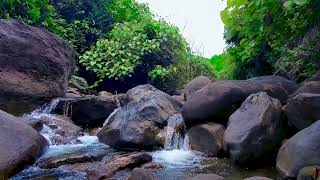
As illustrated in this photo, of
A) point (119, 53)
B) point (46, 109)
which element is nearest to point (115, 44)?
point (119, 53)

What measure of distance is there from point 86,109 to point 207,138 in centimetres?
456

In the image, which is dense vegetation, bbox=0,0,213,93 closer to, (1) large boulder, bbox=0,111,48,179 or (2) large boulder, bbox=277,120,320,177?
(1) large boulder, bbox=0,111,48,179

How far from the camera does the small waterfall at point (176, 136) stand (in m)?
8.36

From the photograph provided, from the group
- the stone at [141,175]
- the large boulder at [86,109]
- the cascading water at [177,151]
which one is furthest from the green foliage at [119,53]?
the stone at [141,175]

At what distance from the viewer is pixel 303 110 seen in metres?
6.43

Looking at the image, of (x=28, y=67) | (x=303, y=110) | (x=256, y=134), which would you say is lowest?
(x=256, y=134)

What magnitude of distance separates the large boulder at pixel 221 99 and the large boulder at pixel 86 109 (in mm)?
3475

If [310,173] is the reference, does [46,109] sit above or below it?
above

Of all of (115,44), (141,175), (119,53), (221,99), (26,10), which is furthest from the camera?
(115,44)

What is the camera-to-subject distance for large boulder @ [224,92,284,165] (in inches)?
255

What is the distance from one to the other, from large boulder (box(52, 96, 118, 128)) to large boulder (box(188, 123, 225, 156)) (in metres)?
3.76

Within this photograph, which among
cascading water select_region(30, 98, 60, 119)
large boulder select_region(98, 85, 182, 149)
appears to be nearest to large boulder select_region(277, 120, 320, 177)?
large boulder select_region(98, 85, 182, 149)

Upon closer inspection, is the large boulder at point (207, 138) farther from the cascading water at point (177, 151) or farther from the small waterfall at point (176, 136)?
the small waterfall at point (176, 136)

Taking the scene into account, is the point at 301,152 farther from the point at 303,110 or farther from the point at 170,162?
the point at 170,162
